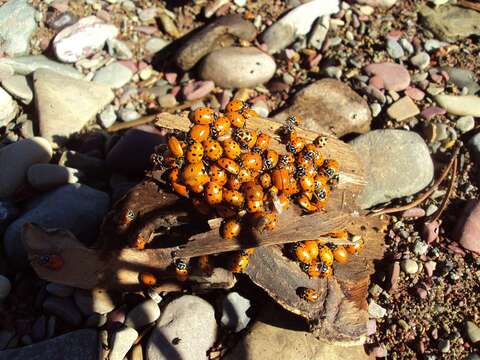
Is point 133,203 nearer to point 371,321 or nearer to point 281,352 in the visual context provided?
point 281,352

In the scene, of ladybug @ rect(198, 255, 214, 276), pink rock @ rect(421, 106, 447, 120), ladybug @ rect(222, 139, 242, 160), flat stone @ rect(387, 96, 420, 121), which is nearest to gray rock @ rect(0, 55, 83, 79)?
ladybug @ rect(222, 139, 242, 160)

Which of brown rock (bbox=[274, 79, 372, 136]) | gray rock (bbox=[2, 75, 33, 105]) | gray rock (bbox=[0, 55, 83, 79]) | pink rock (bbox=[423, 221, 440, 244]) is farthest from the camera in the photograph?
gray rock (bbox=[0, 55, 83, 79])

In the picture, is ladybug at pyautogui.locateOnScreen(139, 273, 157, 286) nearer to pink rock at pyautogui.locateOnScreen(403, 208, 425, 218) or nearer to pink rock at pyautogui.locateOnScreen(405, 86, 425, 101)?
pink rock at pyautogui.locateOnScreen(403, 208, 425, 218)

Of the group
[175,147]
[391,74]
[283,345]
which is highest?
[175,147]

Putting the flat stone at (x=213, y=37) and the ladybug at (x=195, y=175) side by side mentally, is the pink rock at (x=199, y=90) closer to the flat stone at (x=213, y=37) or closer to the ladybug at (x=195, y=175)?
the flat stone at (x=213, y=37)

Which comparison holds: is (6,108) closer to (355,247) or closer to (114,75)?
(114,75)

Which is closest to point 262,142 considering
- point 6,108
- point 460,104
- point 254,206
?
point 254,206
